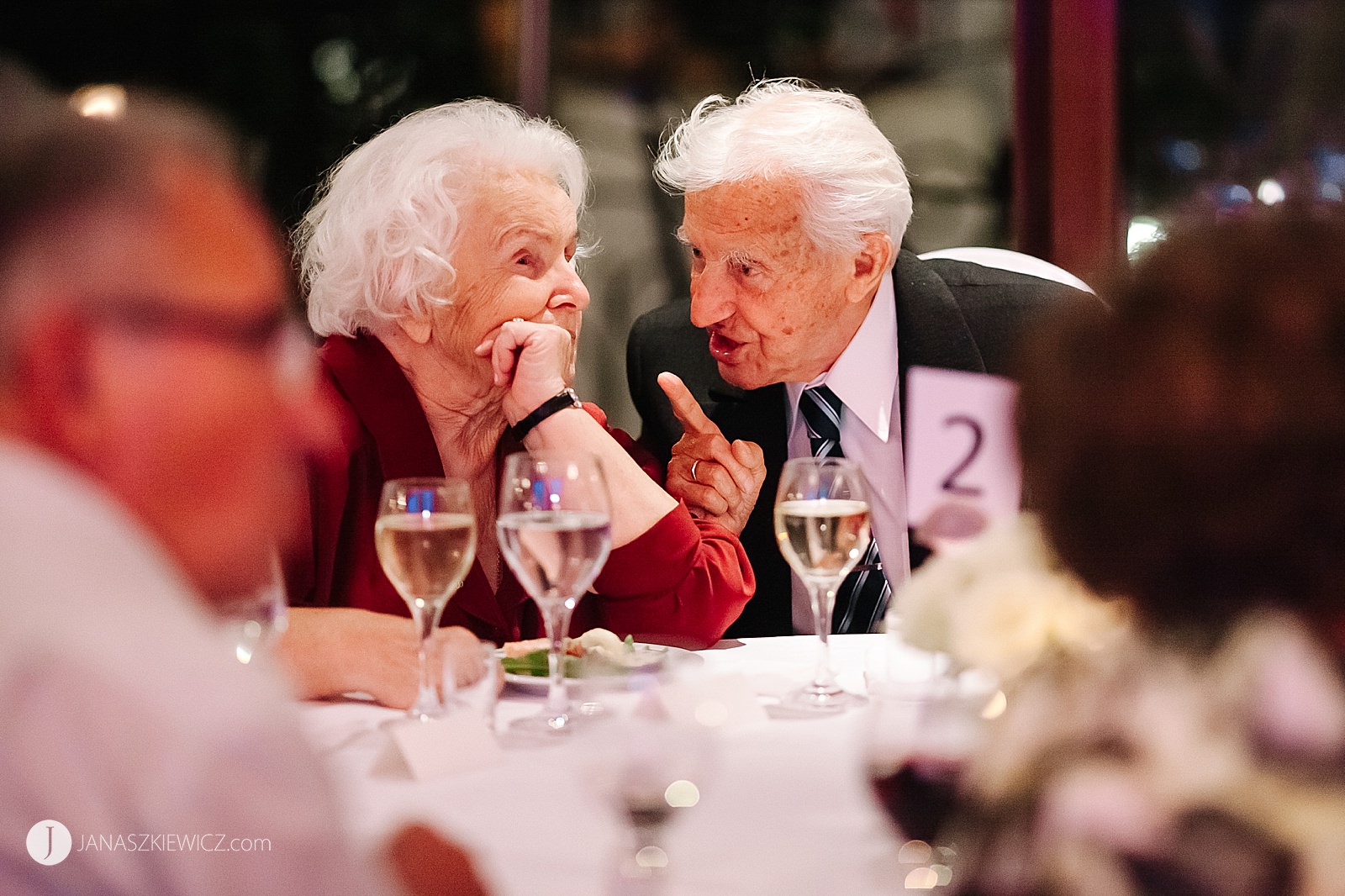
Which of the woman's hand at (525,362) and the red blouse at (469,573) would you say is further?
the woman's hand at (525,362)

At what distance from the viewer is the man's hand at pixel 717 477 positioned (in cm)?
221

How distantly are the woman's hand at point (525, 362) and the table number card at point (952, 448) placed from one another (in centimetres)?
93

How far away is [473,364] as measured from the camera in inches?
81.4

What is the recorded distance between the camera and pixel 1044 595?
77cm

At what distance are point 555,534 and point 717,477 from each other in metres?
0.99

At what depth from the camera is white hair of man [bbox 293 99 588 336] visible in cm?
202

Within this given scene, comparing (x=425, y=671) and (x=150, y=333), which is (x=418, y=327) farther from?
(x=150, y=333)

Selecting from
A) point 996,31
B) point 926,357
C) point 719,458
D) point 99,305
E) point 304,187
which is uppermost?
point 996,31

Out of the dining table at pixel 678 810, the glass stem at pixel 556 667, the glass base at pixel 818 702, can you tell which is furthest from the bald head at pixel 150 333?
the glass base at pixel 818 702

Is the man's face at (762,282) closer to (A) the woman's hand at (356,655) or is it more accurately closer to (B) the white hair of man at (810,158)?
(B) the white hair of man at (810,158)

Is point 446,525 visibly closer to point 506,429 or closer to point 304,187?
point 506,429

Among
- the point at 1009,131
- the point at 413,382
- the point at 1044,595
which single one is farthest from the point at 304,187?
the point at 1044,595

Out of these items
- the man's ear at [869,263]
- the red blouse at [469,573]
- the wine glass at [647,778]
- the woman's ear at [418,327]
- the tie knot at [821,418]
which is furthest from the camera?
the man's ear at [869,263]

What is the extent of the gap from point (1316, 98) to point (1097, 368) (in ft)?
13.2
